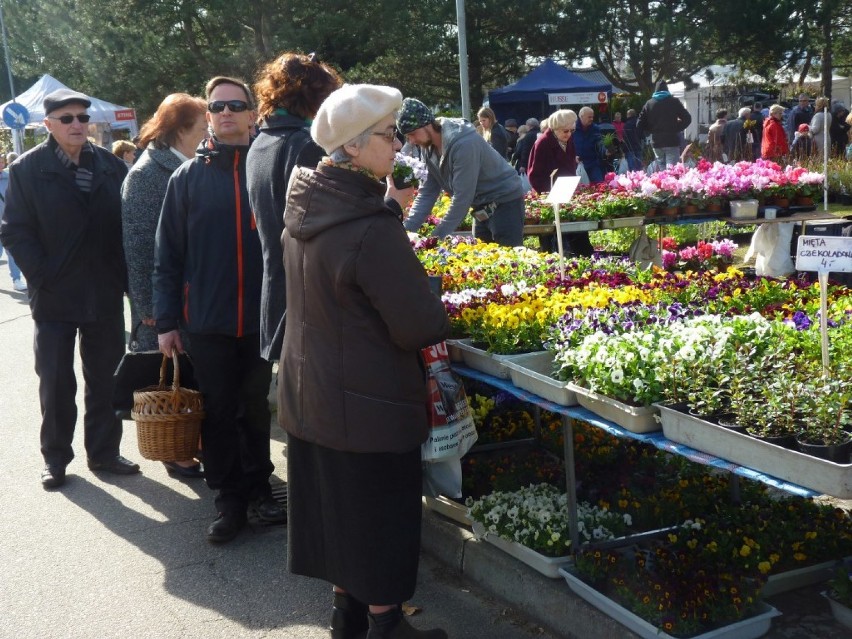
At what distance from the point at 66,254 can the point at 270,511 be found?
1.73m

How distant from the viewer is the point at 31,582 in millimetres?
4086

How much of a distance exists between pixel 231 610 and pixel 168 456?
913mm

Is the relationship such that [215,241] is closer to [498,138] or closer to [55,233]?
[55,233]

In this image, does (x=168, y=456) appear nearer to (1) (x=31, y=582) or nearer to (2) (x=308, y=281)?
(1) (x=31, y=582)

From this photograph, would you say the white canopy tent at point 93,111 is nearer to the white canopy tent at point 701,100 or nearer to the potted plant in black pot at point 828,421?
Answer: the white canopy tent at point 701,100

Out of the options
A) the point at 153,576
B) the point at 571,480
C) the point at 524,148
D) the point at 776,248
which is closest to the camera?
the point at 571,480

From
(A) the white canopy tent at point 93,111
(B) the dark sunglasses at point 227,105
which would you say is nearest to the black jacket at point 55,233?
(B) the dark sunglasses at point 227,105

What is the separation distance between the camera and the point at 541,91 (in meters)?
23.8

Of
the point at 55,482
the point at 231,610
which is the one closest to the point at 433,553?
the point at 231,610

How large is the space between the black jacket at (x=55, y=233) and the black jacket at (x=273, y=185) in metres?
1.59

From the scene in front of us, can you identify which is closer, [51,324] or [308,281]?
[308,281]

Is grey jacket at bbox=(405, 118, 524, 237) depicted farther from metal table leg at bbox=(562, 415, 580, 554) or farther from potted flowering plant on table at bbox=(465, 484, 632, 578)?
metal table leg at bbox=(562, 415, 580, 554)

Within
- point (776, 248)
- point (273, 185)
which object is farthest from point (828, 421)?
point (776, 248)

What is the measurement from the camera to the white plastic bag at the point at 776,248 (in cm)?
946
